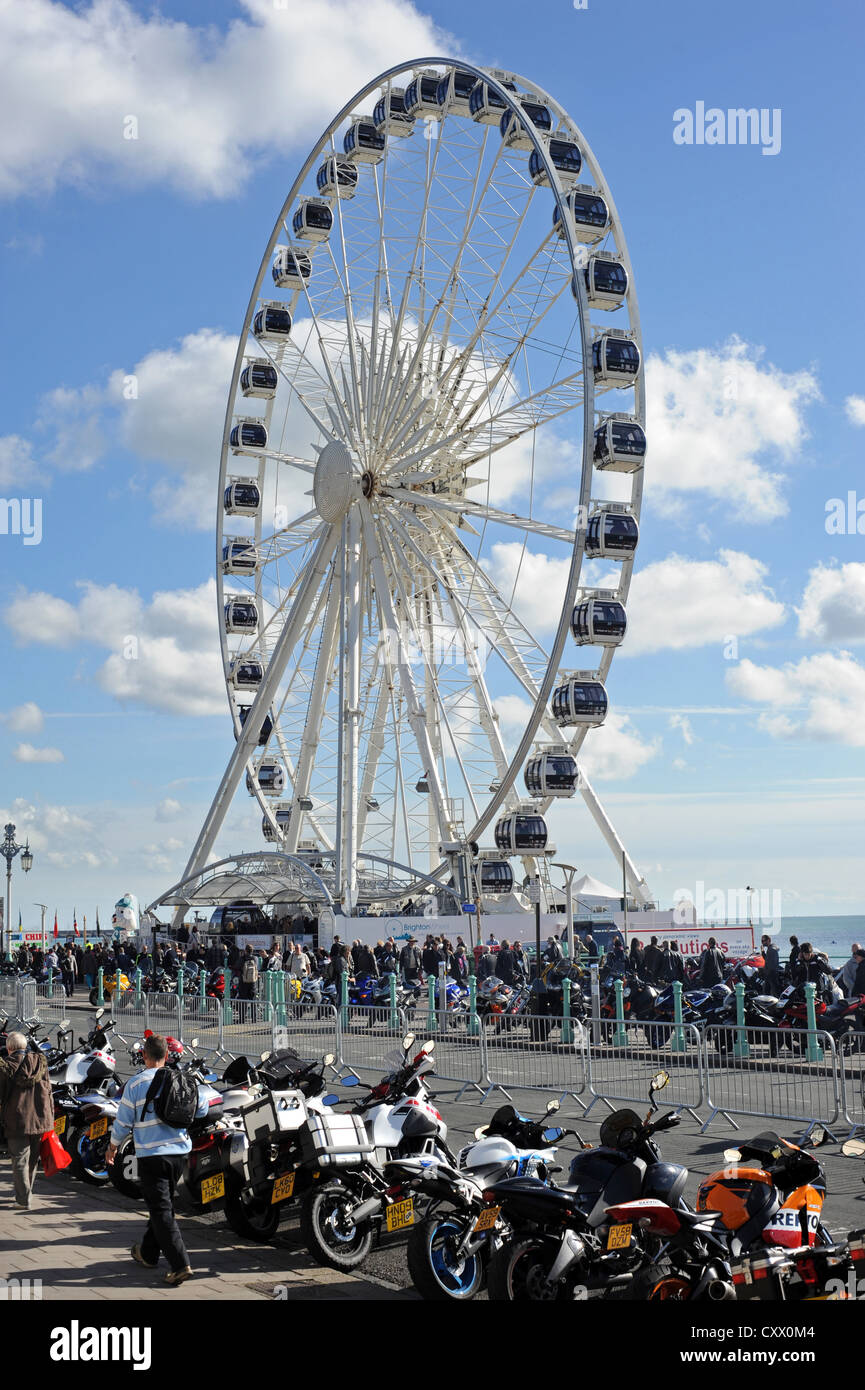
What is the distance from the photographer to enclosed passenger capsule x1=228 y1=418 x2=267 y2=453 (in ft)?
138

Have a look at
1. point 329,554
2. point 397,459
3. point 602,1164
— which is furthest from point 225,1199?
point 329,554

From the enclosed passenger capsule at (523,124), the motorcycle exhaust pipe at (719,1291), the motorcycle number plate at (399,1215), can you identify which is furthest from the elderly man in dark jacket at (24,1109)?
the enclosed passenger capsule at (523,124)

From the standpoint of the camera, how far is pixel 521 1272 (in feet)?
22.4

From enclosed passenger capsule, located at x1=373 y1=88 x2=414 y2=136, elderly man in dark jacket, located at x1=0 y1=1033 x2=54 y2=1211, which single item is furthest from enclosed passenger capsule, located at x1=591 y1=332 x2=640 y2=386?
elderly man in dark jacket, located at x1=0 y1=1033 x2=54 y2=1211

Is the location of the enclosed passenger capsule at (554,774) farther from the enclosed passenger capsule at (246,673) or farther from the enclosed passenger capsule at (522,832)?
the enclosed passenger capsule at (246,673)

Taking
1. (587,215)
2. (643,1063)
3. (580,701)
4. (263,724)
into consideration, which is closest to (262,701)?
(263,724)

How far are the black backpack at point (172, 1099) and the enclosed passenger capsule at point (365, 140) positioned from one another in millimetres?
33483

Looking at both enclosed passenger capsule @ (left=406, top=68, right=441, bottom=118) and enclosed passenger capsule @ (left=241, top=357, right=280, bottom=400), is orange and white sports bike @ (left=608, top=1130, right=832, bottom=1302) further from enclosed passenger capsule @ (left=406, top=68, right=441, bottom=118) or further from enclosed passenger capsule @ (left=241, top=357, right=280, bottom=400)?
enclosed passenger capsule @ (left=241, top=357, right=280, bottom=400)

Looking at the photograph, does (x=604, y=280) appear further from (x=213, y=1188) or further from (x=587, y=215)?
(x=213, y=1188)

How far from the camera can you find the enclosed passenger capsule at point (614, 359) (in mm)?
30062

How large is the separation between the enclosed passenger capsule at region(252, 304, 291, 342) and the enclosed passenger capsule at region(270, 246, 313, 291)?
0.74 meters

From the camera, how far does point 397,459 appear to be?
118ft

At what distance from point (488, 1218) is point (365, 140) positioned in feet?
115
